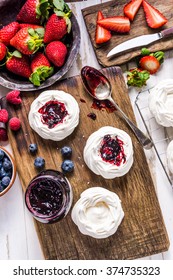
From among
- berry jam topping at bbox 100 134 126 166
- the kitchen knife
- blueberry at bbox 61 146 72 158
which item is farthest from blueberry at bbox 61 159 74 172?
the kitchen knife

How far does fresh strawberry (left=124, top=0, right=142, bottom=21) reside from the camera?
84.0 inches

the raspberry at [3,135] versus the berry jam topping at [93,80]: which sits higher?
the berry jam topping at [93,80]

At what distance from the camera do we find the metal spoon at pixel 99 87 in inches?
80.1

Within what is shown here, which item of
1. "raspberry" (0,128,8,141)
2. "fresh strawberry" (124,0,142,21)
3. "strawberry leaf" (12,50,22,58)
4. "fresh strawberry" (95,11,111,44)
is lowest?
"raspberry" (0,128,8,141)

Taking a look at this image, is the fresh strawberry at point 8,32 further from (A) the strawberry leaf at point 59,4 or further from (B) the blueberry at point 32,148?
(B) the blueberry at point 32,148

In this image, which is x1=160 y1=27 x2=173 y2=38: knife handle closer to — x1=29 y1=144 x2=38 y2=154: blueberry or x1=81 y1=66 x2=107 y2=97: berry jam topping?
x1=81 y1=66 x2=107 y2=97: berry jam topping

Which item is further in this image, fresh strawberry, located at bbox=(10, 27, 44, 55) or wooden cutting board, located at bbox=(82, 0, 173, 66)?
wooden cutting board, located at bbox=(82, 0, 173, 66)

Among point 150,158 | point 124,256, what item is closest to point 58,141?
point 150,158

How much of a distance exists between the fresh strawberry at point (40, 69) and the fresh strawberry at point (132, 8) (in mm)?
391

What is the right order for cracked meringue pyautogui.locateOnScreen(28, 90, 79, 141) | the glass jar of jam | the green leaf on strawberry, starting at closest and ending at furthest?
the glass jar of jam, cracked meringue pyautogui.locateOnScreen(28, 90, 79, 141), the green leaf on strawberry

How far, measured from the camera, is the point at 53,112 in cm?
199

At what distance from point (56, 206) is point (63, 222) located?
0.16 m

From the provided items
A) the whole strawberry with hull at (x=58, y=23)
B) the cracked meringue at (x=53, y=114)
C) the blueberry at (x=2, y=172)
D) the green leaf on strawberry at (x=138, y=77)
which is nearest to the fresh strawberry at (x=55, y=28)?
the whole strawberry with hull at (x=58, y=23)

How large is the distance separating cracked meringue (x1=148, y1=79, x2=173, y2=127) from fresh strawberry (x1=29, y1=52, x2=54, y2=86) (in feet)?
1.35
